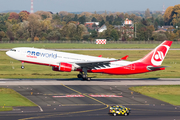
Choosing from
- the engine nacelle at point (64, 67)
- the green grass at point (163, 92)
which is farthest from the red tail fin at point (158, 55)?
the engine nacelle at point (64, 67)

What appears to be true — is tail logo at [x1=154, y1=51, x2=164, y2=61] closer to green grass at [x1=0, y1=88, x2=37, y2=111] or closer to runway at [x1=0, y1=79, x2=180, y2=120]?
runway at [x1=0, y1=79, x2=180, y2=120]

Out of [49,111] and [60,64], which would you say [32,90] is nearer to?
[60,64]

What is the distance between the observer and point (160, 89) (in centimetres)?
5159

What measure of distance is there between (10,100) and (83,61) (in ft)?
70.8

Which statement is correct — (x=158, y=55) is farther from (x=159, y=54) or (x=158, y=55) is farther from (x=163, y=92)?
(x=163, y=92)

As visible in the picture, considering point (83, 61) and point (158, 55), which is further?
point (158, 55)

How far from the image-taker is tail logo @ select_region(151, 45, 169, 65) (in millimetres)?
60519

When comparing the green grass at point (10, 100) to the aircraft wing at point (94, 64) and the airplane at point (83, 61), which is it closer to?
the airplane at point (83, 61)

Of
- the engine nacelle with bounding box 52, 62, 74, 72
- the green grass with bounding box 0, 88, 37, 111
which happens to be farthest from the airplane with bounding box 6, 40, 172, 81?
the green grass with bounding box 0, 88, 37, 111

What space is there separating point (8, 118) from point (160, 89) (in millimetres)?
28012

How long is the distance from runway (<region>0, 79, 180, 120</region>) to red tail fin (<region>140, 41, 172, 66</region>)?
640 centimetres

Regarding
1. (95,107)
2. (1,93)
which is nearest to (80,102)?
(95,107)

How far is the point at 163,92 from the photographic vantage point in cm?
4928

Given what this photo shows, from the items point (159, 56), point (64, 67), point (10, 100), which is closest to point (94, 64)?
point (64, 67)
